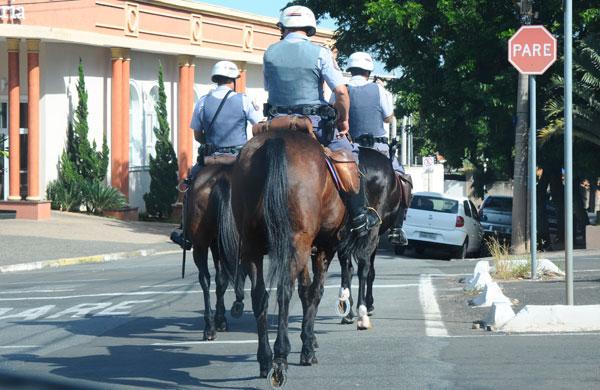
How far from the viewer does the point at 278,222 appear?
7.92 m

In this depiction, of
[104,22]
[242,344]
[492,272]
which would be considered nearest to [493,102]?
[492,272]

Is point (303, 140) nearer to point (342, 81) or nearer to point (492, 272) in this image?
point (342, 81)

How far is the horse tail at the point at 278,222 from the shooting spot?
26.0 ft

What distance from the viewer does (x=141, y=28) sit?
129 feet

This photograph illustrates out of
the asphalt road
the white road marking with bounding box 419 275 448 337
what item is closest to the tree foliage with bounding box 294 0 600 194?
the asphalt road

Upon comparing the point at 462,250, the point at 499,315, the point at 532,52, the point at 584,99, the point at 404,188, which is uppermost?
the point at 584,99

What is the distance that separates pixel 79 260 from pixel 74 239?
13.2ft

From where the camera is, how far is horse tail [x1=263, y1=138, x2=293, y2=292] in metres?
7.92

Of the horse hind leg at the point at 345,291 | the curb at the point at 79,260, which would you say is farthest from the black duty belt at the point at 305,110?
the curb at the point at 79,260

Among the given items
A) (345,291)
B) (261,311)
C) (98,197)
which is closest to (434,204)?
(98,197)

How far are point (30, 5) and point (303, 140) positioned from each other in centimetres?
2837

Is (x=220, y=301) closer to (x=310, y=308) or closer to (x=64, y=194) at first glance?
(x=310, y=308)

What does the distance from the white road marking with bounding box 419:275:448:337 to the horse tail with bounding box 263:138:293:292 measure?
268 centimetres

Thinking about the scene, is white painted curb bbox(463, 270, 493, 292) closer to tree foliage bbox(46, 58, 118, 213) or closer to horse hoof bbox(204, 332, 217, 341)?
horse hoof bbox(204, 332, 217, 341)
